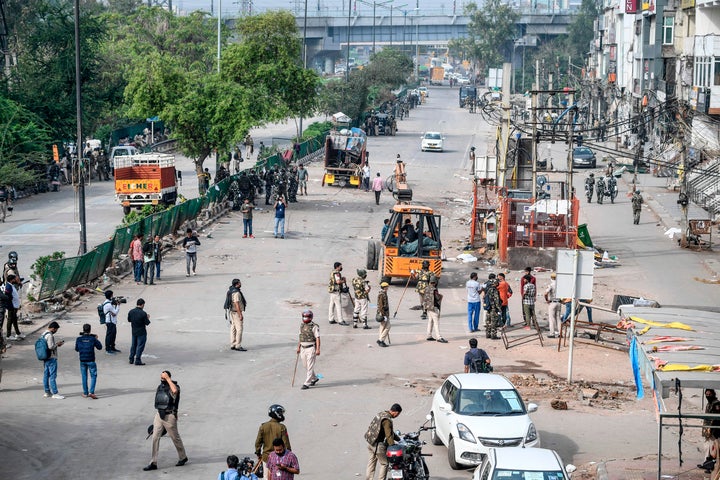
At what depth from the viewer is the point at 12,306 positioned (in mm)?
23922

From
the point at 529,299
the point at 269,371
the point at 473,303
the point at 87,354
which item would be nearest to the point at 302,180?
the point at 473,303

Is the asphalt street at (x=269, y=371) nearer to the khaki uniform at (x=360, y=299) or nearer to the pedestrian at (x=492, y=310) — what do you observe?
the khaki uniform at (x=360, y=299)

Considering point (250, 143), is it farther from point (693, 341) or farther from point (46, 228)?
point (693, 341)

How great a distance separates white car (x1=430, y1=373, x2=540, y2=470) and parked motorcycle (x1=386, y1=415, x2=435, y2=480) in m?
1.32

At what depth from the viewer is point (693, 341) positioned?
15672 mm

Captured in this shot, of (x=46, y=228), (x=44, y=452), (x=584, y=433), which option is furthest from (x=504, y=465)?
(x=46, y=228)

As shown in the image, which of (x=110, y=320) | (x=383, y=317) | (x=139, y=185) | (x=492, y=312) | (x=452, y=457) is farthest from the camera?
(x=139, y=185)

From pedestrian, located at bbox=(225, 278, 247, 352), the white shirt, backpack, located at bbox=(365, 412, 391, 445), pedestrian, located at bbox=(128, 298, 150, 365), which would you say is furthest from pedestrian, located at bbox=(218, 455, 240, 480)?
the white shirt

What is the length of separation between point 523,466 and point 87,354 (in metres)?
8.68

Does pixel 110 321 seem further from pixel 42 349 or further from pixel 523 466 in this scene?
pixel 523 466

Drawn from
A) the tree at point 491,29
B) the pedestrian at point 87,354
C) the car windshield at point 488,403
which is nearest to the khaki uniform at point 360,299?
the pedestrian at point 87,354

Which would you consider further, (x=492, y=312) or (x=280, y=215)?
(x=280, y=215)

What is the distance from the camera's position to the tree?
511ft

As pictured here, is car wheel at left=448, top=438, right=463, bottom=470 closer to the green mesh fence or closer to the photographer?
the photographer
